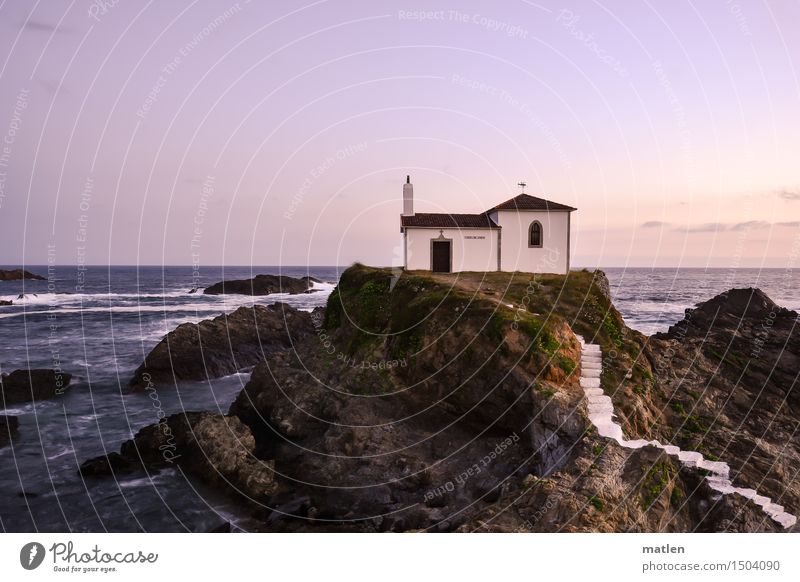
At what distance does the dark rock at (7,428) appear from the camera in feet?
62.1

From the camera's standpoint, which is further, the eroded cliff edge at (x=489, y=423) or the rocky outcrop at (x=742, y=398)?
the rocky outcrop at (x=742, y=398)

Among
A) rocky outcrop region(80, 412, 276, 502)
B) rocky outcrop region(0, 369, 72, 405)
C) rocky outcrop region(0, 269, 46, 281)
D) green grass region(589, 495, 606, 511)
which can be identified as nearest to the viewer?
green grass region(589, 495, 606, 511)

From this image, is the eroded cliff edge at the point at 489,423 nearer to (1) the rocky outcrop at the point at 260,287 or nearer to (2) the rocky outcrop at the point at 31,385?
(2) the rocky outcrop at the point at 31,385

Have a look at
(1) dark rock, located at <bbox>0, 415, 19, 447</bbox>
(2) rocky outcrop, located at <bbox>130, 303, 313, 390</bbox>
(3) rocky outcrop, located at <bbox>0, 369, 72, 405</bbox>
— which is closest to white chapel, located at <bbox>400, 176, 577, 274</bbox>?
(2) rocky outcrop, located at <bbox>130, 303, 313, 390</bbox>

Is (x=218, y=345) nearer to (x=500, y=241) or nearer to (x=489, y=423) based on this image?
(x=500, y=241)

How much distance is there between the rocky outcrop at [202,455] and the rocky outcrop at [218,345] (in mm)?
10008

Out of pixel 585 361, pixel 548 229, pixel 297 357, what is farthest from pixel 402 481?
pixel 548 229

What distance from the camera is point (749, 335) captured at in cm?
2558

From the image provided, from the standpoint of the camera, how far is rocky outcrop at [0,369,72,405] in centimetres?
2367

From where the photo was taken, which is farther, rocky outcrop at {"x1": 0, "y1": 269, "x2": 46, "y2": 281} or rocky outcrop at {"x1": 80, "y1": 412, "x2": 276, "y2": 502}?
rocky outcrop at {"x1": 0, "y1": 269, "x2": 46, "y2": 281}

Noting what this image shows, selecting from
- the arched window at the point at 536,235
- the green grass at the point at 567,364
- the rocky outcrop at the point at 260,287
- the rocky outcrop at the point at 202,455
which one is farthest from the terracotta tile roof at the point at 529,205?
the rocky outcrop at the point at 260,287

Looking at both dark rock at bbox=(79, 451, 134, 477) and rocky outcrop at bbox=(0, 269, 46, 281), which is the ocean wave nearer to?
dark rock at bbox=(79, 451, 134, 477)

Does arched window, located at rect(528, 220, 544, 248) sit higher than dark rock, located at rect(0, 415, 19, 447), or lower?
higher

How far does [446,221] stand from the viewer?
26.6 metres
